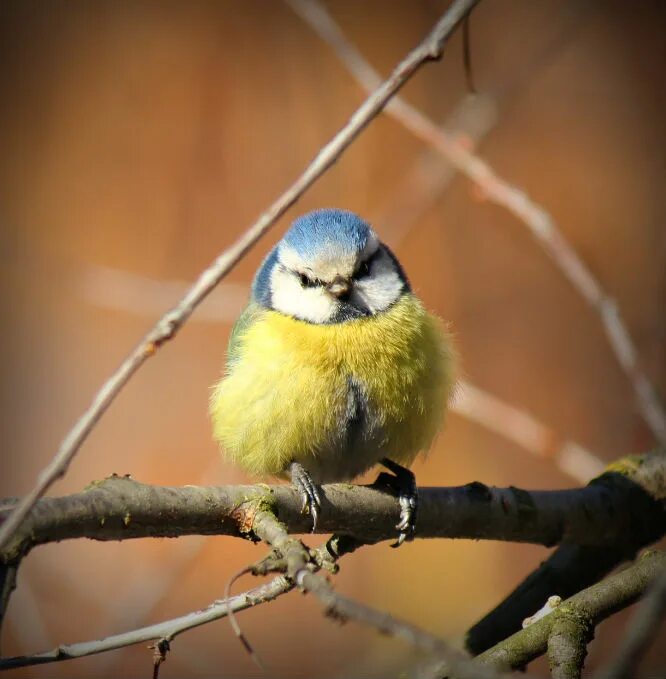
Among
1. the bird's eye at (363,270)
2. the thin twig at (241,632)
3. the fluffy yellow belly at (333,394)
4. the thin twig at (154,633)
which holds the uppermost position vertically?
the bird's eye at (363,270)

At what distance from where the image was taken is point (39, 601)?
11.7ft

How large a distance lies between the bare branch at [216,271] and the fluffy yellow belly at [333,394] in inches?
40.0

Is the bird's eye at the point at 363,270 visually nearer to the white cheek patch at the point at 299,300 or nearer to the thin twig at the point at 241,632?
the white cheek patch at the point at 299,300

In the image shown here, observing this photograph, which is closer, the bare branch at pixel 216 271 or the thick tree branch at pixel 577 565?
the bare branch at pixel 216 271

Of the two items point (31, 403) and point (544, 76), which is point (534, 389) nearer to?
point (544, 76)

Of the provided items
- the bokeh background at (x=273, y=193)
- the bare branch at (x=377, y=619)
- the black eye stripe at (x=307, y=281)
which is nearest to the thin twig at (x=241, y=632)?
the bare branch at (x=377, y=619)

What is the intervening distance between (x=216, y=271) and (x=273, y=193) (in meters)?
3.31

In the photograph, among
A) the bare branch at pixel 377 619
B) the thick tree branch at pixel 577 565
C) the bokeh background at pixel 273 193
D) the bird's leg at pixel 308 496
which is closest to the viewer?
the bare branch at pixel 377 619

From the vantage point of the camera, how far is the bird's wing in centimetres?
243

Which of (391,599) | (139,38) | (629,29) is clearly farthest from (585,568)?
(139,38)

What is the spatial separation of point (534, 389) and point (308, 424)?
7.53 ft

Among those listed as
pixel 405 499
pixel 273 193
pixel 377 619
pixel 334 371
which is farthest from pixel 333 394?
pixel 273 193

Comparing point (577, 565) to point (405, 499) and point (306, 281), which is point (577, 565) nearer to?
point (405, 499)

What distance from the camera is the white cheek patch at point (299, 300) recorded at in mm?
2365
